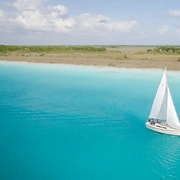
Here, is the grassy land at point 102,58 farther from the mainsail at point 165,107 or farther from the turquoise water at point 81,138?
the mainsail at point 165,107

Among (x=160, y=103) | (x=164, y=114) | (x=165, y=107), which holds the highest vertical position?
(x=160, y=103)

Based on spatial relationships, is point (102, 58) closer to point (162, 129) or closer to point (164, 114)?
point (164, 114)

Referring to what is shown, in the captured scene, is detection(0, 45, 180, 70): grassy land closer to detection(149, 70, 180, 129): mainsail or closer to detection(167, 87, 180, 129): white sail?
detection(149, 70, 180, 129): mainsail

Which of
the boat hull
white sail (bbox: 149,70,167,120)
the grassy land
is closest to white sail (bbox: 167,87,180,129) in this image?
the boat hull

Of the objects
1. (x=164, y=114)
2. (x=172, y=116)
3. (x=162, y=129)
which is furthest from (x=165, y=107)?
(x=162, y=129)

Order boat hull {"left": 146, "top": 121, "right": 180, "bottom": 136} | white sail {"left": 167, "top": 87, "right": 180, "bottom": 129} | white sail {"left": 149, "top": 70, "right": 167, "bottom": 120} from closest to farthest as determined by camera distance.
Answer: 1. boat hull {"left": 146, "top": 121, "right": 180, "bottom": 136}
2. white sail {"left": 167, "top": 87, "right": 180, "bottom": 129}
3. white sail {"left": 149, "top": 70, "right": 167, "bottom": 120}

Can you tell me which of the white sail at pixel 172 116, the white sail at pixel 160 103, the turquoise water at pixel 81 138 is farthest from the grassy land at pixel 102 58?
the white sail at pixel 172 116
